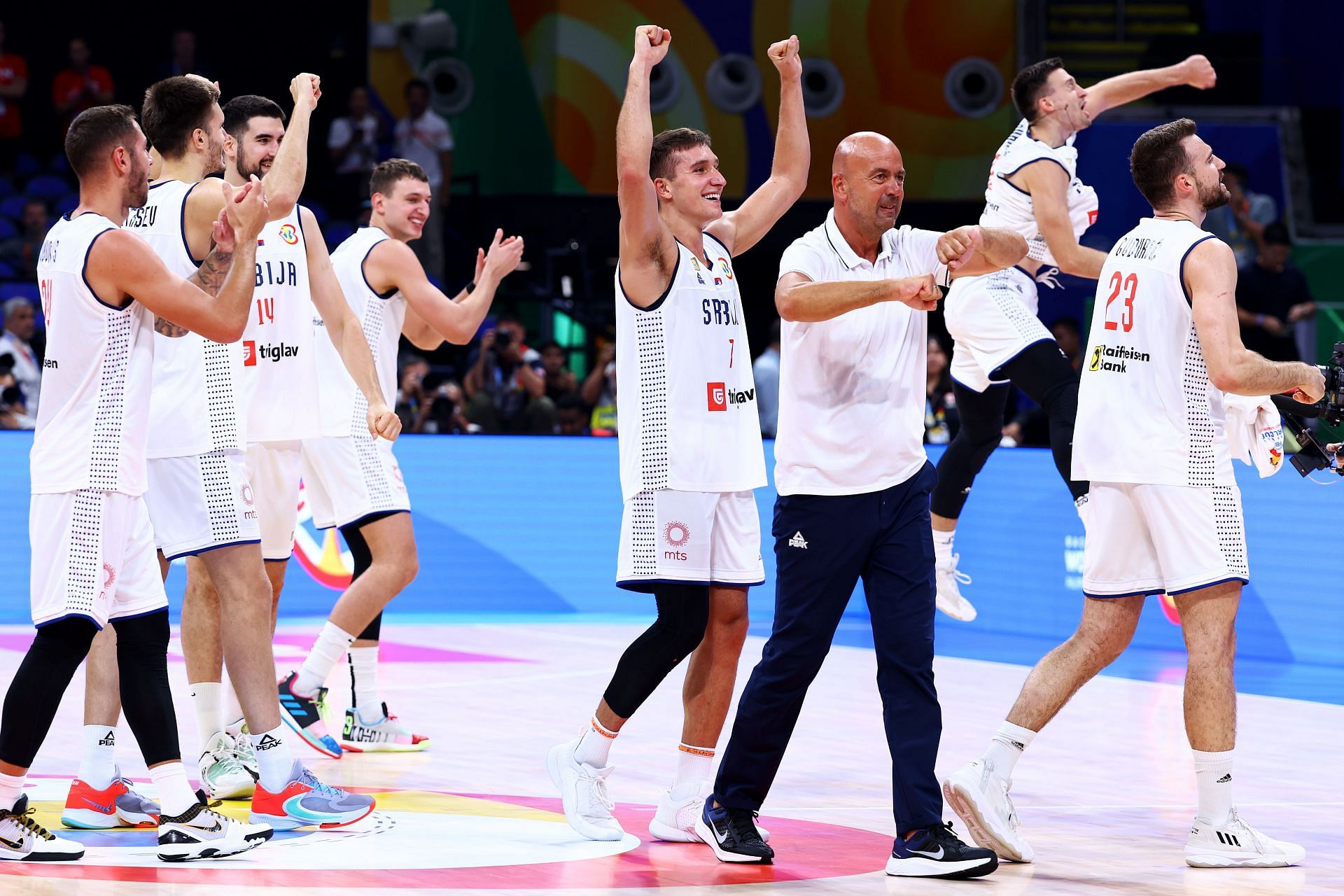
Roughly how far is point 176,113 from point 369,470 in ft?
7.14

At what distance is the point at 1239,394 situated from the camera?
5773 mm

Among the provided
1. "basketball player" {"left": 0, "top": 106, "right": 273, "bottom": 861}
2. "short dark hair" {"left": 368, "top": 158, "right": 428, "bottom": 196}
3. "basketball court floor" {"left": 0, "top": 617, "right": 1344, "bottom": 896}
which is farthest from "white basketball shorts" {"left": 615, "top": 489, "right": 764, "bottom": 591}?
"short dark hair" {"left": 368, "top": 158, "right": 428, "bottom": 196}

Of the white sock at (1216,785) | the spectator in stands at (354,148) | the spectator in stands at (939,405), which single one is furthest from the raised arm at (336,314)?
the spectator in stands at (354,148)

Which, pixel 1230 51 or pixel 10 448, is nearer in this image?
pixel 10 448

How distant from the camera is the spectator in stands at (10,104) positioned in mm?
18812

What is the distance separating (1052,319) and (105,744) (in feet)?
47.9

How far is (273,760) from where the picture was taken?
19.7 ft

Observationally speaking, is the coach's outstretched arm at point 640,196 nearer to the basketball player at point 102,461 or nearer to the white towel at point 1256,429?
the basketball player at point 102,461

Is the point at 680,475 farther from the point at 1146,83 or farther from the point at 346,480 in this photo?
the point at 1146,83

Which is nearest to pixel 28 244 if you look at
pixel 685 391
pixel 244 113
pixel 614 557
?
pixel 614 557

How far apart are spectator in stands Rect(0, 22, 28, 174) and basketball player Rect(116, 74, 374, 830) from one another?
13.8 m

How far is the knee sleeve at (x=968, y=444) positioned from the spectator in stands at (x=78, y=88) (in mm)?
12260

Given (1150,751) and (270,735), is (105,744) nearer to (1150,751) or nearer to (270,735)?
(270,735)

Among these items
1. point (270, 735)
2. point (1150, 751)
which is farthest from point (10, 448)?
point (1150, 751)
